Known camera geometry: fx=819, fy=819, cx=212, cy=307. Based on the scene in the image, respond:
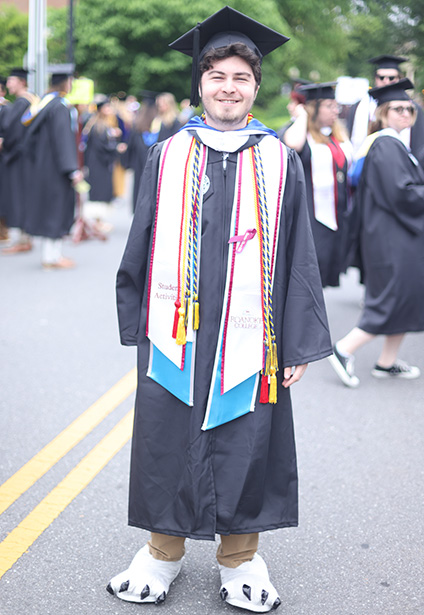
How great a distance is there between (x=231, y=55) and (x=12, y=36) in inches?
1073

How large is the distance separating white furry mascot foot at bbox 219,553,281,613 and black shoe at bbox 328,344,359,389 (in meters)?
2.76

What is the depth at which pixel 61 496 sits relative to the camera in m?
3.78

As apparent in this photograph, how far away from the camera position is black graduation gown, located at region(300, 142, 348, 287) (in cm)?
588

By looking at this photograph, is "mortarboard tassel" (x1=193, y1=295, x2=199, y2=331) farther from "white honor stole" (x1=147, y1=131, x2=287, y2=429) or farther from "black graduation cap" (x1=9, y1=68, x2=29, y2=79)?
"black graduation cap" (x1=9, y1=68, x2=29, y2=79)

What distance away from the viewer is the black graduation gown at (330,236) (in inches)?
231

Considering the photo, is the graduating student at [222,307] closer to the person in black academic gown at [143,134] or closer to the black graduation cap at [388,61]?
the black graduation cap at [388,61]

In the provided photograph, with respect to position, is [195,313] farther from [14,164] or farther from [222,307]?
[14,164]

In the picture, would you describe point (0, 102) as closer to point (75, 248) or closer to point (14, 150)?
point (14, 150)

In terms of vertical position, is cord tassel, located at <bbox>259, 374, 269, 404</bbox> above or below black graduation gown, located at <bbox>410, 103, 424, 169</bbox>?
below

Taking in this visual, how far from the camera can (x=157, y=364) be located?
2746mm

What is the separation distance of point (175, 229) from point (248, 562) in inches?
48.1

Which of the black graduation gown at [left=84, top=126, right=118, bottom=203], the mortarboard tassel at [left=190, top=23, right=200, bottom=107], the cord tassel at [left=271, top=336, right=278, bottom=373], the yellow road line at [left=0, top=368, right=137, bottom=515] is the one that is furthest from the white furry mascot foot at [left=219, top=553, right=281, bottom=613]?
the black graduation gown at [left=84, top=126, right=118, bottom=203]

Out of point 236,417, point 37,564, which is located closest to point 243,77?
point 236,417

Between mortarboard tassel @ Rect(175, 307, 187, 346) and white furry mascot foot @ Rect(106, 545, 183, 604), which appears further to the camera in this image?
white furry mascot foot @ Rect(106, 545, 183, 604)
